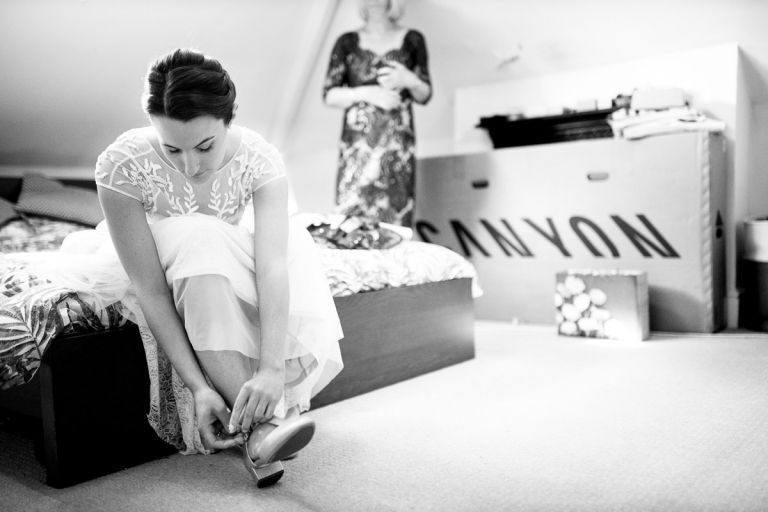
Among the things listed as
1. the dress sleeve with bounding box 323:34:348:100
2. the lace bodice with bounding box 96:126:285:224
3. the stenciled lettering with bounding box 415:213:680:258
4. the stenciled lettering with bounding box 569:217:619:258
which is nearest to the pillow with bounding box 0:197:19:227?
the dress sleeve with bounding box 323:34:348:100

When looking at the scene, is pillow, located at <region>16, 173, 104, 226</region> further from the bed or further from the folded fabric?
the folded fabric

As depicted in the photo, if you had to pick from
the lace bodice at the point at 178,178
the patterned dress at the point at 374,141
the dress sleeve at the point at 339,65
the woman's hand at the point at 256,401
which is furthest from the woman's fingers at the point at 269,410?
the dress sleeve at the point at 339,65

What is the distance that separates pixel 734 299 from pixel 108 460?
2589 millimetres

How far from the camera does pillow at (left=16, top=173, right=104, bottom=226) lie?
9.02ft

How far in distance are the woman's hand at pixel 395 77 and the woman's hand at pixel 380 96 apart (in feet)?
0.07

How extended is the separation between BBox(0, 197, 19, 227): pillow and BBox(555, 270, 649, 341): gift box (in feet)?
7.46

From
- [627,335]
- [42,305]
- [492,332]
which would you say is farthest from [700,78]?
[42,305]

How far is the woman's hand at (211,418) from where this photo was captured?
1.09 metres

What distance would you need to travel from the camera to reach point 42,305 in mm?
1108

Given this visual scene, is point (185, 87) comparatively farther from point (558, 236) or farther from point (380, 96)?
point (558, 236)

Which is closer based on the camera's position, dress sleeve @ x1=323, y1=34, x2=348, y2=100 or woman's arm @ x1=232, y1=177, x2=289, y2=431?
woman's arm @ x1=232, y1=177, x2=289, y2=431

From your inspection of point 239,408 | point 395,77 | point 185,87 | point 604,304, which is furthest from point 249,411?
point 395,77

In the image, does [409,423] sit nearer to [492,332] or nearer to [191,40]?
[492,332]

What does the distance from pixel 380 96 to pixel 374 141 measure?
189 millimetres
